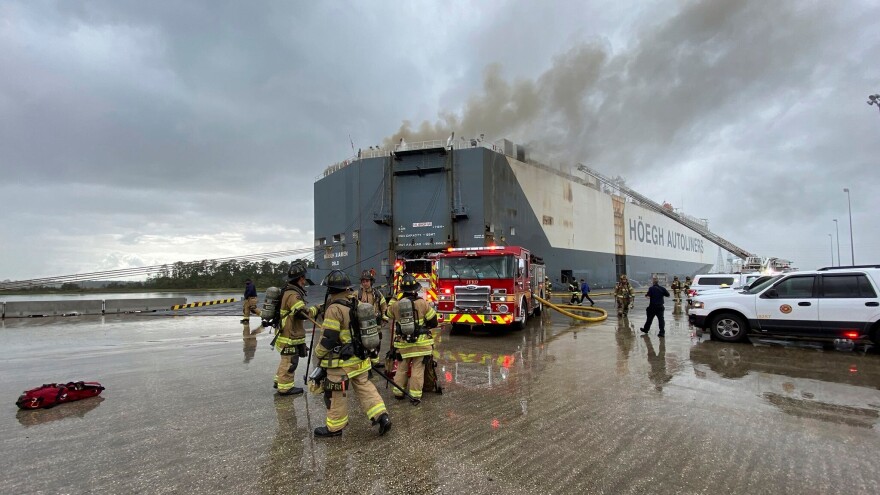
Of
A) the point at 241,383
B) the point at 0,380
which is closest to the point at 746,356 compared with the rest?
the point at 241,383

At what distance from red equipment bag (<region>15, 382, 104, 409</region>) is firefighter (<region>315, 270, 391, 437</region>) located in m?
3.42

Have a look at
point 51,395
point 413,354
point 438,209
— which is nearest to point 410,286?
point 413,354

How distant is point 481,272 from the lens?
34.5 feet

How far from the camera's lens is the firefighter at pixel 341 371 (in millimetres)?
3871

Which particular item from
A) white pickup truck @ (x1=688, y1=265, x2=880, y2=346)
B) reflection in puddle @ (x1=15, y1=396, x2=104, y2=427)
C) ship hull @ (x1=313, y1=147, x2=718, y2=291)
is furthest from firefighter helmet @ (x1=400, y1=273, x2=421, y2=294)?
ship hull @ (x1=313, y1=147, x2=718, y2=291)

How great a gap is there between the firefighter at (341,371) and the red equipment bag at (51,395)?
3422 mm

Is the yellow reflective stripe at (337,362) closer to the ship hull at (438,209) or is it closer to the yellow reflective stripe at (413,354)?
the yellow reflective stripe at (413,354)

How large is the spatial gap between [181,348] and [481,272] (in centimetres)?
684

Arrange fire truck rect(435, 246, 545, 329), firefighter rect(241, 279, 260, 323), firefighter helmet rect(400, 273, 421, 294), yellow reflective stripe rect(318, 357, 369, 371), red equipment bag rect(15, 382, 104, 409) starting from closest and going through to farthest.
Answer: yellow reflective stripe rect(318, 357, 369, 371) → red equipment bag rect(15, 382, 104, 409) → firefighter helmet rect(400, 273, 421, 294) → fire truck rect(435, 246, 545, 329) → firefighter rect(241, 279, 260, 323)

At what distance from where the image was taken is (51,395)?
491 cm

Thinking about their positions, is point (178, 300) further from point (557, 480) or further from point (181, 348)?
point (557, 480)

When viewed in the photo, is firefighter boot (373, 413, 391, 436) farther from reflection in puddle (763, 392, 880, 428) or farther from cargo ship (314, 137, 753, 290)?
cargo ship (314, 137, 753, 290)

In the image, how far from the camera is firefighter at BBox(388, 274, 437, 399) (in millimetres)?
4828

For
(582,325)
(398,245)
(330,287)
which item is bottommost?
(582,325)
